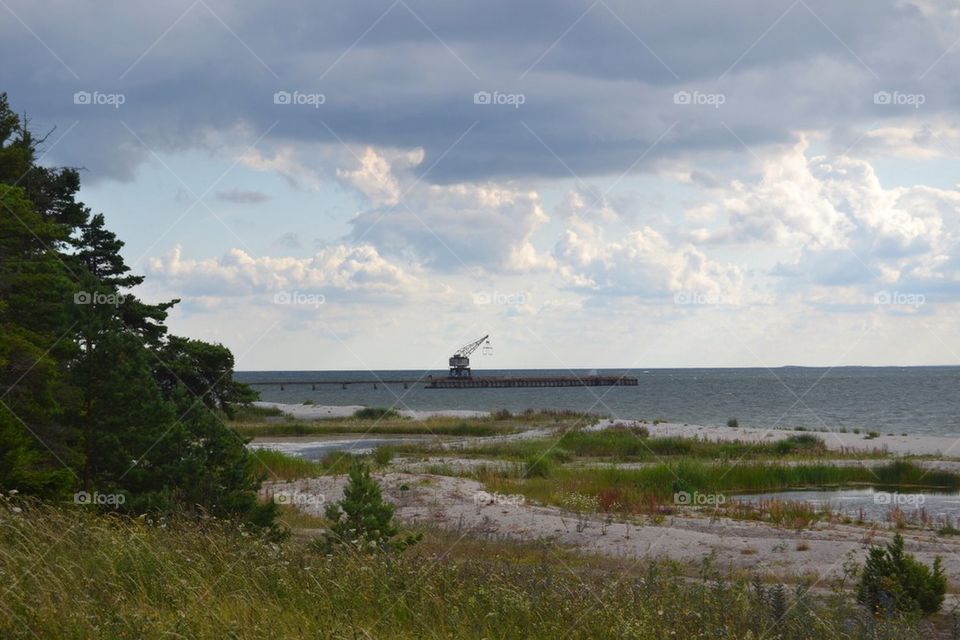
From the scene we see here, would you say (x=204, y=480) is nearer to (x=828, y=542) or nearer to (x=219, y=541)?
(x=219, y=541)

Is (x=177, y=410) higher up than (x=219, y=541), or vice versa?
(x=177, y=410)

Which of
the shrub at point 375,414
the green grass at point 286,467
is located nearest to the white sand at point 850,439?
the shrub at point 375,414

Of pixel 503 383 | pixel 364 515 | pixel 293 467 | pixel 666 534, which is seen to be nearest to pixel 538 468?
pixel 293 467

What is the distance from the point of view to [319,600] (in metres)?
7.24

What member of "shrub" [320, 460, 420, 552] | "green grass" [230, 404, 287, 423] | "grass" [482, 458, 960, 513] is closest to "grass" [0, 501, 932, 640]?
"shrub" [320, 460, 420, 552]

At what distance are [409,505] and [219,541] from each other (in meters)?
17.1

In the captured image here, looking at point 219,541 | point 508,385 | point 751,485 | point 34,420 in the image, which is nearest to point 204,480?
point 34,420

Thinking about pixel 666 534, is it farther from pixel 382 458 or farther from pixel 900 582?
pixel 382 458

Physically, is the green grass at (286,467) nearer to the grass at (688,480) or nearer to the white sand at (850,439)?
the grass at (688,480)

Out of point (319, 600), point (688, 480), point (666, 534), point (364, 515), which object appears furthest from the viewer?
point (688, 480)

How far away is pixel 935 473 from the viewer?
34.6 m

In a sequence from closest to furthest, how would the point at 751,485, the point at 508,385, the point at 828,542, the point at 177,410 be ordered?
the point at 177,410 < the point at 828,542 < the point at 751,485 < the point at 508,385

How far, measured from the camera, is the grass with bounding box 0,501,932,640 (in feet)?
20.8

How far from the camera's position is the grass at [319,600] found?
6340mm
